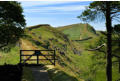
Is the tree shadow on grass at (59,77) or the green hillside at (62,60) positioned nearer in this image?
the tree shadow on grass at (59,77)

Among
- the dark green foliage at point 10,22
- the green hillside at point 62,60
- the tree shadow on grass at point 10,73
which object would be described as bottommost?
the green hillside at point 62,60

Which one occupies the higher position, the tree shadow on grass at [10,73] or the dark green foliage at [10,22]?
the dark green foliage at [10,22]

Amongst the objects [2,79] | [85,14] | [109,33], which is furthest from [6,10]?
[109,33]

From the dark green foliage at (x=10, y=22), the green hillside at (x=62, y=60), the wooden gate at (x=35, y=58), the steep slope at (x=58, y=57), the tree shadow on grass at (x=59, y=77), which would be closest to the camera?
the tree shadow on grass at (x=59, y=77)

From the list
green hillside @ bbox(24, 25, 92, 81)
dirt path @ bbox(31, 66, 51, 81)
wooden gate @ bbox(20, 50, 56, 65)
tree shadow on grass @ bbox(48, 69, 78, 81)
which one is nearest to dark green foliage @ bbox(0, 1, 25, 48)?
green hillside @ bbox(24, 25, 92, 81)

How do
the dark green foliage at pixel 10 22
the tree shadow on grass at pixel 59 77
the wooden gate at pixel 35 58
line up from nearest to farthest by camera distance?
the tree shadow on grass at pixel 59 77, the dark green foliage at pixel 10 22, the wooden gate at pixel 35 58

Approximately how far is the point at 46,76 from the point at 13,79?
10.0ft

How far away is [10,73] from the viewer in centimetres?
1378

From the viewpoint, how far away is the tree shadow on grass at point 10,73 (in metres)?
12.9

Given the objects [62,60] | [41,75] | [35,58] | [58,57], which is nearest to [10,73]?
[41,75]

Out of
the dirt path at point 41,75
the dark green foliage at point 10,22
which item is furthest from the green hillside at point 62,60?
the dark green foliage at point 10,22

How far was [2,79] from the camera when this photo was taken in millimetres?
12750

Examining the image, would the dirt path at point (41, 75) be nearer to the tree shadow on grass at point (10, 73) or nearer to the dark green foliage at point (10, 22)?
the tree shadow on grass at point (10, 73)

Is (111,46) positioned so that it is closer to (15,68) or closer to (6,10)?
(15,68)
